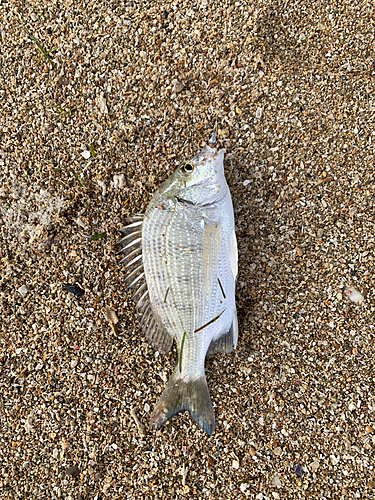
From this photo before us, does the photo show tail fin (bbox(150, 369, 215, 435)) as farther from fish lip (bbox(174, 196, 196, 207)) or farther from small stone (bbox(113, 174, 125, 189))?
small stone (bbox(113, 174, 125, 189))

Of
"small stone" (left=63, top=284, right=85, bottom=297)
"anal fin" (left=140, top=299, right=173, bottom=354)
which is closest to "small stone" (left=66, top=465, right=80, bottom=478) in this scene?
"anal fin" (left=140, top=299, right=173, bottom=354)

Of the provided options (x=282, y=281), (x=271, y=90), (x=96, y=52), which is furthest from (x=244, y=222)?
(x=96, y=52)

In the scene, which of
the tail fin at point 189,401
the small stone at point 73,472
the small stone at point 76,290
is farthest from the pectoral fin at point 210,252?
the small stone at point 73,472

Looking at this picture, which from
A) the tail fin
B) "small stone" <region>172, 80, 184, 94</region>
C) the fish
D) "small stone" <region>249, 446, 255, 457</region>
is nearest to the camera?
the fish

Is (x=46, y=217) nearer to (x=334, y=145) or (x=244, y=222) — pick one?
(x=244, y=222)

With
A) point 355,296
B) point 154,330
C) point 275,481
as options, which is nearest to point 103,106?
point 154,330

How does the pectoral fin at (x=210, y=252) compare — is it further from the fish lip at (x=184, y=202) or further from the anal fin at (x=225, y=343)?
the anal fin at (x=225, y=343)
